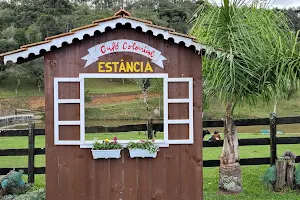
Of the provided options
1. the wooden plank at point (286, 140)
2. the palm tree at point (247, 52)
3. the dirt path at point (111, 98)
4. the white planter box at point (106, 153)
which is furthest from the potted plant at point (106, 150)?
the dirt path at point (111, 98)

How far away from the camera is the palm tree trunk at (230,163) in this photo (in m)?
7.18

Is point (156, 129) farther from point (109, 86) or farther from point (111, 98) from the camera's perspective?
point (109, 86)

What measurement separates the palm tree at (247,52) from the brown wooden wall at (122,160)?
579 millimetres

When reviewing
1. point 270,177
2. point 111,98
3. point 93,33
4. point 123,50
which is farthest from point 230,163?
point 111,98

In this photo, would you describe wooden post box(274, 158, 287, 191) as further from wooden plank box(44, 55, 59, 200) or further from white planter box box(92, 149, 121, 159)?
wooden plank box(44, 55, 59, 200)

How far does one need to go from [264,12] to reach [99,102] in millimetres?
26195

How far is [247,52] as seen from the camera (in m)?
6.41

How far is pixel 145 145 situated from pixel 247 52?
2181 millimetres

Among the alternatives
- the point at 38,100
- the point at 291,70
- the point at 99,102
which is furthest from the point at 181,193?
the point at 38,100

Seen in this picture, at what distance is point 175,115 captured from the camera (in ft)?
20.3

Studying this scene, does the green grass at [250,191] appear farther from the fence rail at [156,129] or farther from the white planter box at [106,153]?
the white planter box at [106,153]

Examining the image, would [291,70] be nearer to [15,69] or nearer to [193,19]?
[193,19]

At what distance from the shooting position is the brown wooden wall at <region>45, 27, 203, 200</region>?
608cm

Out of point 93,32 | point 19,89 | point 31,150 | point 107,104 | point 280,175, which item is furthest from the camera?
point 19,89
